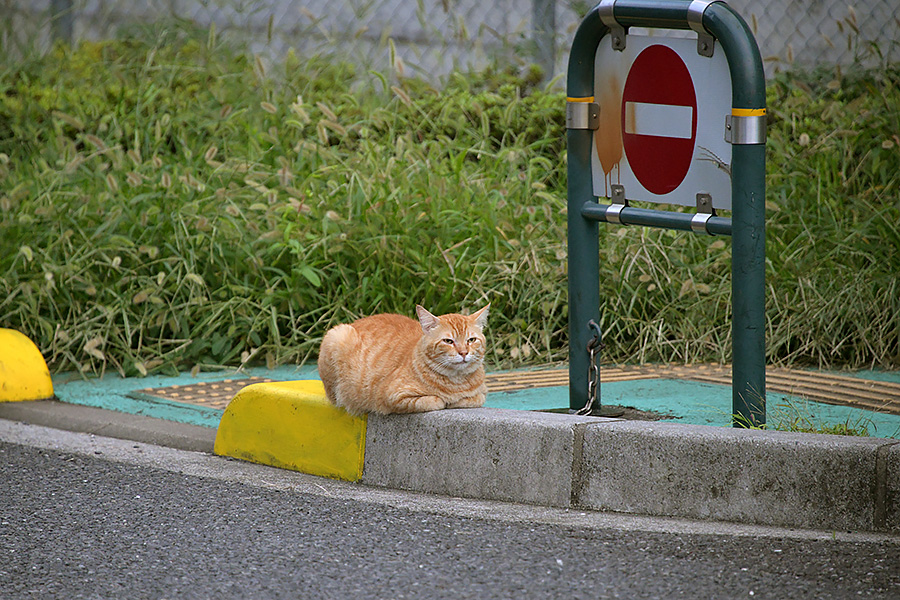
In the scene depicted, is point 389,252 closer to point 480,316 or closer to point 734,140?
point 480,316

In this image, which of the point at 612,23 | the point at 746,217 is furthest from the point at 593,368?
the point at 612,23

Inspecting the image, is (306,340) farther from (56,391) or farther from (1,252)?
(1,252)

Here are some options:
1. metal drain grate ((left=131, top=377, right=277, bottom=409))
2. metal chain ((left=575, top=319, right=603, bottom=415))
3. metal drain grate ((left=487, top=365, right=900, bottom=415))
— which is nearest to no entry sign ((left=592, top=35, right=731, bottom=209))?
metal chain ((left=575, top=319, right=603, bottom=415))

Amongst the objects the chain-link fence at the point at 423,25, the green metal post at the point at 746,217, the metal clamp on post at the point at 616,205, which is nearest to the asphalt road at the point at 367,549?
the green metal post at the point at 746,217

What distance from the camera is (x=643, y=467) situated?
140 inches

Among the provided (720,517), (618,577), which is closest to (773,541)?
(720,517)

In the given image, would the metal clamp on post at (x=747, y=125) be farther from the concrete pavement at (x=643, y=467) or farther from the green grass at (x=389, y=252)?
the green grass at (x=389, y=252)

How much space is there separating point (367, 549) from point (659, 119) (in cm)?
189

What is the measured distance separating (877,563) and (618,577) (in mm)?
723

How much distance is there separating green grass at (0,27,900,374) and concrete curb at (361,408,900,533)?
5.52 ft

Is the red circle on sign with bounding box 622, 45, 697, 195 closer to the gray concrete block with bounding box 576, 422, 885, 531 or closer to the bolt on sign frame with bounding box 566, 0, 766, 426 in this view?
the bolt on sign frame with bounding box 566, 0, 766, 426

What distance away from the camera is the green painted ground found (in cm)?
430

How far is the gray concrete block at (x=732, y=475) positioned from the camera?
10.8 feet

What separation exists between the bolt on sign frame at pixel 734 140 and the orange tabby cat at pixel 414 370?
2.45 ft
